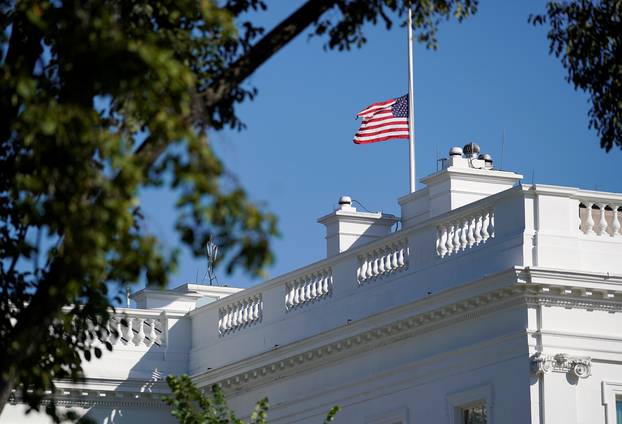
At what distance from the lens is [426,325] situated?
31781mm

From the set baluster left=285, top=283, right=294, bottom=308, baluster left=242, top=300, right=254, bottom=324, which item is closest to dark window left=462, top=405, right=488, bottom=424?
baluster left=285, top=283, right=294, bottom=308

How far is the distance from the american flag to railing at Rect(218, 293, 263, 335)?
4.32 meters

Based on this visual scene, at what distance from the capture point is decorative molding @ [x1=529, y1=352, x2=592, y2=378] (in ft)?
96.3

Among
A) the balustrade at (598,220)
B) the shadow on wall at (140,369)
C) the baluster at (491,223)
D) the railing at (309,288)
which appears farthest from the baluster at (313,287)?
the balustrade at (598,220)

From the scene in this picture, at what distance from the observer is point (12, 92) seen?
18.3m

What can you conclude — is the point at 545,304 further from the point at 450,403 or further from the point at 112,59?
the point at 112,59

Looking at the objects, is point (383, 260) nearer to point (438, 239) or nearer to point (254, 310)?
point (438, 239)

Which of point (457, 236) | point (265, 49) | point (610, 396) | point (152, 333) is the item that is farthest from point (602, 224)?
point (265, 49)

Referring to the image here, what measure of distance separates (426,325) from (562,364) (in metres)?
2.99

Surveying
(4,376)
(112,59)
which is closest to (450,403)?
(4,376)

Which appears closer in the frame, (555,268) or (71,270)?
(71,270)

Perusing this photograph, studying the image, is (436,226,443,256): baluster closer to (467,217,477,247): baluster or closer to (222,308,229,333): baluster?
(467,217,477,247): baluster

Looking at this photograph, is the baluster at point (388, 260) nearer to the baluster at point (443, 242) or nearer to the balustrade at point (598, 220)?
the baluster at point (443, 242)

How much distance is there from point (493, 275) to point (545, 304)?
2.93ft
